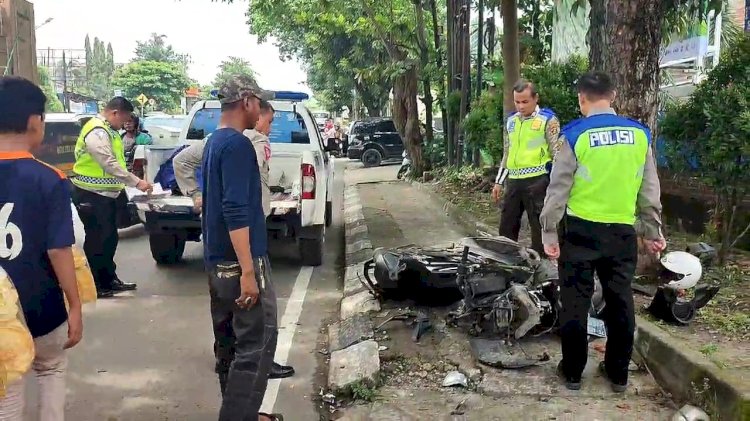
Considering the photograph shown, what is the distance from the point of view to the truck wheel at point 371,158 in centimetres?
2523

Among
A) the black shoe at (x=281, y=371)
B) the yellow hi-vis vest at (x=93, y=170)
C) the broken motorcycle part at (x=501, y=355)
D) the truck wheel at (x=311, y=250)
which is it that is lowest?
the black shoe at (x=281, y=371)

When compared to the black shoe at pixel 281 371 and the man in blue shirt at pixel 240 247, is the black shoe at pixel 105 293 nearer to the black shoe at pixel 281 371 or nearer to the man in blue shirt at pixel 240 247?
the black shoe at pixel 281 371

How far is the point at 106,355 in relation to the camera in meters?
4.84

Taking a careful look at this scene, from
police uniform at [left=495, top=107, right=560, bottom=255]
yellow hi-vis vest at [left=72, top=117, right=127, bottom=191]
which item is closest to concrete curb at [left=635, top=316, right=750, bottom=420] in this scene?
police uniform at [left=495, top=107, right=560, bottom=255]

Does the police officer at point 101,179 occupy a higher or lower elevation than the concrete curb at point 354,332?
higher

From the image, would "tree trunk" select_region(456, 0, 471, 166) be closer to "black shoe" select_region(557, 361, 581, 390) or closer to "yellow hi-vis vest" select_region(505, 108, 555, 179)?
"yellow hi-vis vest" select_region(505, 108, 555, 179)

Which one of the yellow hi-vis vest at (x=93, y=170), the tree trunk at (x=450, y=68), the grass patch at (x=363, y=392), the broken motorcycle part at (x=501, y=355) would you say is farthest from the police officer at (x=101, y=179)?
the tree trunk at (x=450, y=68)

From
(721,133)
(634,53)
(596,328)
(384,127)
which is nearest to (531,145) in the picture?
(634,53)

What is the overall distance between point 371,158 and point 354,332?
20375 millimetres

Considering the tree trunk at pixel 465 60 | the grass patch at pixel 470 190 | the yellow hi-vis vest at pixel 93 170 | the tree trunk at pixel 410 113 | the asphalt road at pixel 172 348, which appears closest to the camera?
the asphalt road at pixel 172 348

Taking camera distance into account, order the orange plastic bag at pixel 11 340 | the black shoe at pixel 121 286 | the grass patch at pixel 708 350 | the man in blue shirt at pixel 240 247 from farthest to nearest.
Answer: the black shoe at pixel 121 286, the grass patch at pixel 708 350, the man in blue shirt at pixel 240 247, the orange plastic bag at pixel 11 340

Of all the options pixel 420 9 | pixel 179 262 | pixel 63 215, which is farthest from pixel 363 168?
pixel 63 215

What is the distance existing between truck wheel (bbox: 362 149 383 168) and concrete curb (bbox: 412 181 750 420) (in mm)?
20890

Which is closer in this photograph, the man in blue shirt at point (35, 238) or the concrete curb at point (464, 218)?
the man in blue shirt at point (35, 238)
